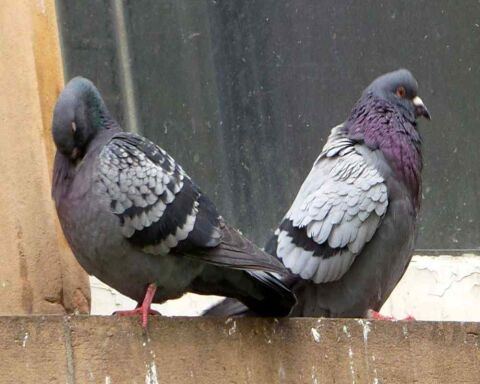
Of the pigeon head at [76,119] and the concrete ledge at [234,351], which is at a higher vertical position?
the pigeon head at [76,119]

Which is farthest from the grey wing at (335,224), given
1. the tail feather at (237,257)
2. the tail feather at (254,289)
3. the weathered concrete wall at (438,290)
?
the weathered concrete wall at (438,290)

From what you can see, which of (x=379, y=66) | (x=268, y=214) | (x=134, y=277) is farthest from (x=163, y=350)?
(x=379, y=66)

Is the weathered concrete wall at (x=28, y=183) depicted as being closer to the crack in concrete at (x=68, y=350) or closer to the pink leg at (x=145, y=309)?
the pink leg at (x=145, y=309)

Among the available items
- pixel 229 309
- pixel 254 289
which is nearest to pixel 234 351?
pixel 254 289

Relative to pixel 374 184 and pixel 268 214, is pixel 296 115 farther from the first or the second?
pixel 374 184

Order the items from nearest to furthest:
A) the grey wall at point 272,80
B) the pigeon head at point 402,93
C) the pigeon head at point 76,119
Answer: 1. the pigeon head at point 76,119
2. the pigeon head at point 402,93
3. the grey wall at point 272,80

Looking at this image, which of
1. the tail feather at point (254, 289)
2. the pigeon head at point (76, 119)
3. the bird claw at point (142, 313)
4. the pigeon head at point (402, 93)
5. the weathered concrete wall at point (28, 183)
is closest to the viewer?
the bird claw at point (142, 313)

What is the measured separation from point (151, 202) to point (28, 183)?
147cm

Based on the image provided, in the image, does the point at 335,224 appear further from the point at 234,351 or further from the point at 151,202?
the point at 151,202

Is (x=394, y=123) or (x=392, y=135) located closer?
(x=392, y=135)

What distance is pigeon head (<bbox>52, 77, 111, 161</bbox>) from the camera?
7.48 meters

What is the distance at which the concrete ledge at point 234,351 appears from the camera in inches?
271

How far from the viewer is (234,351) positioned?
7.41 metres

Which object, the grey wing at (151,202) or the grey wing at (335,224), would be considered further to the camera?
the grey wing at (335,224)
